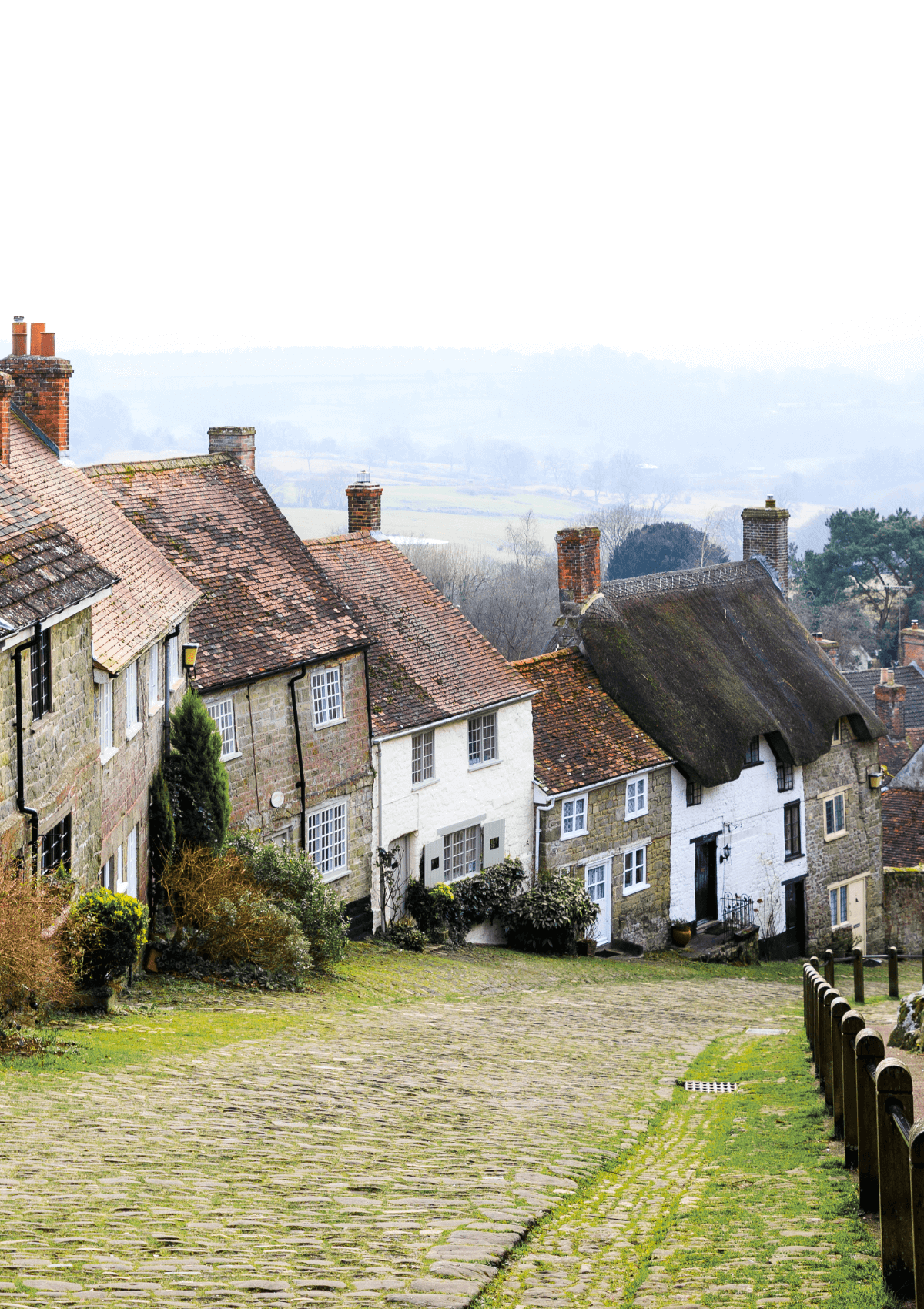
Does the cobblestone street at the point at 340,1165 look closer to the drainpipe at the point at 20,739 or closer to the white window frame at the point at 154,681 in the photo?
the drainpipe at the point at 20,739

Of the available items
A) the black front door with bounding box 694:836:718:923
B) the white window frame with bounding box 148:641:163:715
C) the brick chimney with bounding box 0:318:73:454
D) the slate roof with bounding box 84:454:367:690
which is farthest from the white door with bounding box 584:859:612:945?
the brick chimney with bounding box 0:318:73:454

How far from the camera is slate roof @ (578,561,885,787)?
34.9 m

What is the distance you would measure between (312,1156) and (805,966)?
1023 centimetres

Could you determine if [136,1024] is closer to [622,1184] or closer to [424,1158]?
[424,1158]

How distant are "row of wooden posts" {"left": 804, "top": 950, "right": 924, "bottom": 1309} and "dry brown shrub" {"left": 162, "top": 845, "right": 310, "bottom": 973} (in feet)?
34.7

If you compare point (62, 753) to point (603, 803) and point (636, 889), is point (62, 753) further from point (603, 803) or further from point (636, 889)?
point (636, 889)

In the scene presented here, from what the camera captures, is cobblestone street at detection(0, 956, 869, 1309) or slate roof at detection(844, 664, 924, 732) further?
slate roof at detection(844, 664, 924, 732)

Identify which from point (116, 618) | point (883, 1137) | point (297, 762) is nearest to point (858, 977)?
point (297, 762)

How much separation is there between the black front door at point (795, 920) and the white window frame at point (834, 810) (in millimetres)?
1886

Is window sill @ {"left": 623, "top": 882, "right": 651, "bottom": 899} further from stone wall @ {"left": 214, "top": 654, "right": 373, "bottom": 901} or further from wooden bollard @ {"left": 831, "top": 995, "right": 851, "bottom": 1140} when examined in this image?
wooden bollard @ {"left": 831, "top": 995, "right": 851, "bottom": 1140}

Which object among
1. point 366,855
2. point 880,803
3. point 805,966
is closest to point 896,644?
point 880,803

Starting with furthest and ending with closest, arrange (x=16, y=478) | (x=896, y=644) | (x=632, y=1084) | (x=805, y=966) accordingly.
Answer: (x=896, y=644), (x=16, y=478), (x=805, y=966), (x=632, y=1084)

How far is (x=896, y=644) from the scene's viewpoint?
8794 cm

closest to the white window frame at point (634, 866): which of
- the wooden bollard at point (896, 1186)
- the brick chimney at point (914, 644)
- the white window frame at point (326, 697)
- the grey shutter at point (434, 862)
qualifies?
the grey shutter at point (434, 862)
